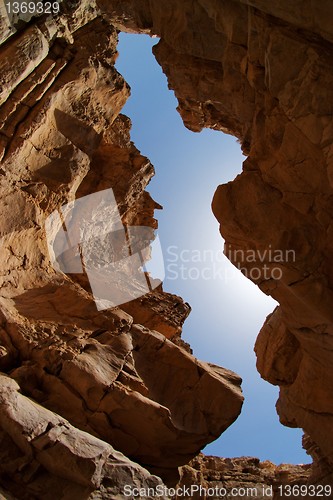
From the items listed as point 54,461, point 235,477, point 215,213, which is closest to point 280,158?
point 215,213

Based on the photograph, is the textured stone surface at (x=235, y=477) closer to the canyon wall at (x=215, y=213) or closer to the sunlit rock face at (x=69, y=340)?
the canyon wall at (x=215, y=213)

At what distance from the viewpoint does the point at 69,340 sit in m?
12.4

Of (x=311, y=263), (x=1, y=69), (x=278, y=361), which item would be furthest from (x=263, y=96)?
(x=278, y=361)

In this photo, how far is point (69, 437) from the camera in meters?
9.11

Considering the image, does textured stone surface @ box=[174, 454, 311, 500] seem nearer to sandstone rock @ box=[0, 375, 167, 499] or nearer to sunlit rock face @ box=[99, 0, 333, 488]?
sunlit rock face @ box=[99, 0, 333, 488]

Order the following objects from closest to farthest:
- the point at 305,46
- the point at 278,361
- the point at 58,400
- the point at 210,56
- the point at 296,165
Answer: the point at 305,46
the point at 296,165
the point at 58,400
the point at 210,56
the point at 278,361

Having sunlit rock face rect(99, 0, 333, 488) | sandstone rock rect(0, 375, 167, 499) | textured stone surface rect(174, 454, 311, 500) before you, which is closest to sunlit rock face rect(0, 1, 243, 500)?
sandstone rock rect(0, 375, 167, 499)

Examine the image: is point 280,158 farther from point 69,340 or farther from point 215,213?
point 69,340

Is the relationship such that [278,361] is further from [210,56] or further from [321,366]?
[210,56]

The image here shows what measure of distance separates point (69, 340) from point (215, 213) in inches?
221

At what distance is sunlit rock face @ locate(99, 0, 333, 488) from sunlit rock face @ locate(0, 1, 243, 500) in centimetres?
234

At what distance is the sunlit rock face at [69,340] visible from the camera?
29.5 ft

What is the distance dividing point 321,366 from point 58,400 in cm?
781

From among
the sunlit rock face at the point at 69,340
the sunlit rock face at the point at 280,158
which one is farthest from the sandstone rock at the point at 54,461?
the sunlit rock face at the point at 280,158
